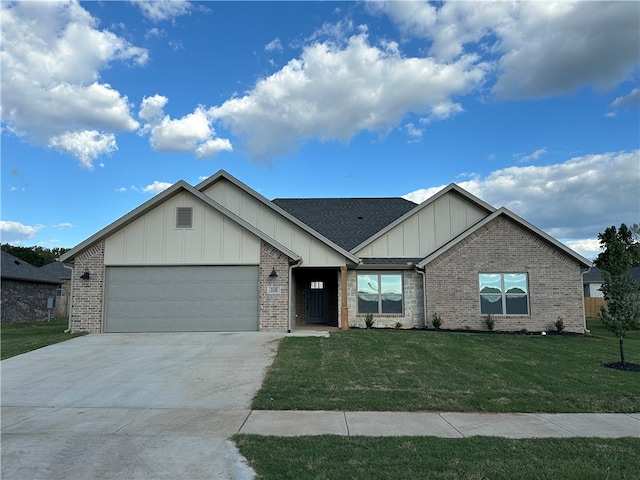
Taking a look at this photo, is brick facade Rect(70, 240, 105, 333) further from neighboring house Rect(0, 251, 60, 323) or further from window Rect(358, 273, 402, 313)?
neighboring house Rect(0, 251, 60, 323)

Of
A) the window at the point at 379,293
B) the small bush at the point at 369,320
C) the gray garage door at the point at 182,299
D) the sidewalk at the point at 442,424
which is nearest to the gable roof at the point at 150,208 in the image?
the gray garage door at the point at 182,299

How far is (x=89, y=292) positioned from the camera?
15414mm

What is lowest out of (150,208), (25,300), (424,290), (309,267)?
(25,300)

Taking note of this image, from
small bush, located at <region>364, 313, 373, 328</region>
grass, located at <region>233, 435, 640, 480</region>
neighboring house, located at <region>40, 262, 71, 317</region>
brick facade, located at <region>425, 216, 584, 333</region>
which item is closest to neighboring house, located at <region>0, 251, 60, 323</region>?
neighboring house, located at <region>40, 262, 71, 317</region>

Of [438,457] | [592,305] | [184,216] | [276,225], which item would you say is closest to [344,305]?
[276,225]

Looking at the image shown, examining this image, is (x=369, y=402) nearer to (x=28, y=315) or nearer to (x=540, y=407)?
(x=540, y=407)

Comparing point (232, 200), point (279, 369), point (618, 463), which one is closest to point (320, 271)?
point (232, 200)

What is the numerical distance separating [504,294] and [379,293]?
4.75 meters

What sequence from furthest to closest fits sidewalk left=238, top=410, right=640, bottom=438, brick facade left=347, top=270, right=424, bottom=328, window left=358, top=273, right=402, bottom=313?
window left=358, top=273, right=402, bottom=313
brick facade left=347, top=270, right=424, bottom=328
sidewalk left=238, top=410, right=640, bottom=438

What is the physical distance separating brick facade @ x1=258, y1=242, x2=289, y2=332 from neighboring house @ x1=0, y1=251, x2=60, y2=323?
18.1m

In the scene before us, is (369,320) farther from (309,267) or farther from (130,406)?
(130,406)

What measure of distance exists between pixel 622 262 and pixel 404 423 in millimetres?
8603

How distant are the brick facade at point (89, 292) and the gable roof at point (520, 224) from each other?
11410mm

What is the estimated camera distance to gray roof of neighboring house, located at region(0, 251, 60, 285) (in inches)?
1015
